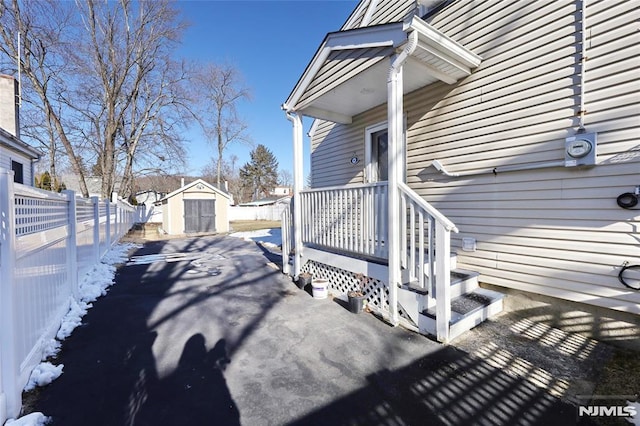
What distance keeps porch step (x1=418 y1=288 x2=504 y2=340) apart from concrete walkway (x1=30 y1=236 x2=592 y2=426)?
19 cm

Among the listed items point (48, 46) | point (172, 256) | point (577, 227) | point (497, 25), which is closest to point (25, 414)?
point (577, 227)

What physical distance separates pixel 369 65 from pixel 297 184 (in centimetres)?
231

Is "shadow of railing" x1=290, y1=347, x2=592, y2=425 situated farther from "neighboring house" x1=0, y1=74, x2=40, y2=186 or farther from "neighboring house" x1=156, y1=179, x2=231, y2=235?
"neighboring house" x1=156, y1=179, x2=231, y2=235

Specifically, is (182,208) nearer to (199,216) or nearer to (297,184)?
(199,216)

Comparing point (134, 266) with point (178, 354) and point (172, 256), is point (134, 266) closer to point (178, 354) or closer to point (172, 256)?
point (172, 256)

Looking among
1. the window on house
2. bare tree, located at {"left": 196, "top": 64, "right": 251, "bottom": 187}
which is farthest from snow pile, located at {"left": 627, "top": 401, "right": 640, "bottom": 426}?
bare tree, located at {"left": 196, "top": 64, "right": 251, "bottom": 187}

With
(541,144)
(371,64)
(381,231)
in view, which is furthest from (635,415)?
(371,64)

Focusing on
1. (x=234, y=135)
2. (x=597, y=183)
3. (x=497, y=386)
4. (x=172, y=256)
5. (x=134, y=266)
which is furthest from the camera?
(x=234, y=135)

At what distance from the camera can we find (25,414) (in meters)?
1.91

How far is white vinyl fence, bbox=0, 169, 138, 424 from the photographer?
6.07 ft

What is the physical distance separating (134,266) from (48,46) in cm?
1483

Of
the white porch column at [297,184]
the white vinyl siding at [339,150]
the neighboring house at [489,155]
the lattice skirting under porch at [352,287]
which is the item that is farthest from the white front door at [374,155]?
the lattice skirting under porch at [352,287]

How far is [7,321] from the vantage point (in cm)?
185

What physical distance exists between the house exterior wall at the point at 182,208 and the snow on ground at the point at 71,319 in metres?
8.02
